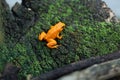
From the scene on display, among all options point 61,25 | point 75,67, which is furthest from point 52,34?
point 75,67

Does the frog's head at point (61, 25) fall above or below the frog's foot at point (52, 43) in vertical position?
above

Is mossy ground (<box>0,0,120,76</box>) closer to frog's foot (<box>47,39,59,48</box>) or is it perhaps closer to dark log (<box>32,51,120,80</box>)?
frog's foot (<box>47,39,59,48</box>)

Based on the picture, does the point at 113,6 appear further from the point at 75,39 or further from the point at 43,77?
the point at 43,77

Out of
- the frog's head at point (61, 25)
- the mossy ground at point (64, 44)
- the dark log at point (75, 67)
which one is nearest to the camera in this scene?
the dark log at point (75, 67)

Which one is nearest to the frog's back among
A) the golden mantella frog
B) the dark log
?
the golden mantella frog

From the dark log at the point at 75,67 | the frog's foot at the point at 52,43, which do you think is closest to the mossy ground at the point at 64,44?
the frog's foot at the point at 52,43

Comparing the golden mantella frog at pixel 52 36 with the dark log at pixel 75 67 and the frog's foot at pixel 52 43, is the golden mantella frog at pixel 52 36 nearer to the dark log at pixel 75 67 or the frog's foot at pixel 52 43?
the frog's foot at pixel 52 43

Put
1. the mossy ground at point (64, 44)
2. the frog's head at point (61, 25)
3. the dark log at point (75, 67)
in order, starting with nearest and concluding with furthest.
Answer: the dark log at point (75, 67) < the mossy ground at point (64, 44) < the frog's head at point (61, 25)

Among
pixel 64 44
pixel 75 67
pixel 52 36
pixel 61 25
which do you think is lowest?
pixel 75 67

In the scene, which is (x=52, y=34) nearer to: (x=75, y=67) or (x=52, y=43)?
(x=52, y=43)
